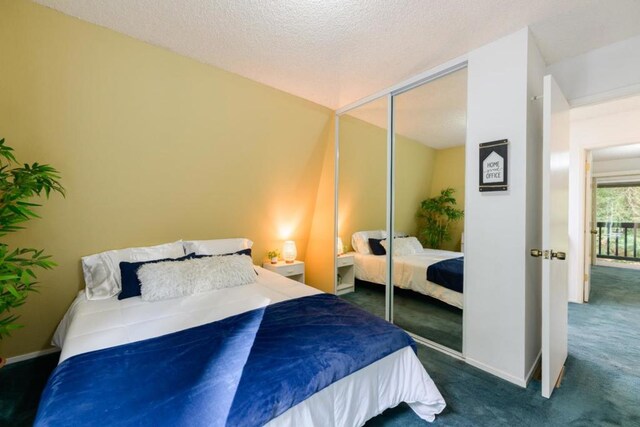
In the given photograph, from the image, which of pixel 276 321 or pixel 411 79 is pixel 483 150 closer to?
pixel 411 79

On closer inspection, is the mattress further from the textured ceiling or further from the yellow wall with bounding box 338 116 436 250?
the textured ceiling

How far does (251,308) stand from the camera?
1.89 meters

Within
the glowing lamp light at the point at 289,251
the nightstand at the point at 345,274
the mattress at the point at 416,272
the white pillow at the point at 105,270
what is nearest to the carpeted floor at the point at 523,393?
the mattress at the point at 416,272

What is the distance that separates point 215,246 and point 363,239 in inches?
63.4

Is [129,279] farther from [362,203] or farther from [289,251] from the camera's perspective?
[362,203]

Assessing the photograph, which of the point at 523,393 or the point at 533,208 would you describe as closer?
the point at 523,393

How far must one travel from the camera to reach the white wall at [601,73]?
6.68ft

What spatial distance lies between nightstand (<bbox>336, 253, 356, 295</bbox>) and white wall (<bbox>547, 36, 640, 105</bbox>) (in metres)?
2.54

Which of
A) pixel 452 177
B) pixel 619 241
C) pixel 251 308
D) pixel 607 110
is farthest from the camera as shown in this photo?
pixel 619 241

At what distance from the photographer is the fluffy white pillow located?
207 centimetres

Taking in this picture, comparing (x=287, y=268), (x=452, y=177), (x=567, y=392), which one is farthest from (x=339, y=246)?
(x=567, y=392)

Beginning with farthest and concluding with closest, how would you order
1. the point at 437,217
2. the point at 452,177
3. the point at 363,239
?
the point at 363,239 → the point at 437,217 → the point at 452,177

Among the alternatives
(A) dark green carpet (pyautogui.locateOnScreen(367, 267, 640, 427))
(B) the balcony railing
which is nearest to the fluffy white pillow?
(A) dark green carpet (pyautogui.locateOnScreen(367, 267, 640, 427))

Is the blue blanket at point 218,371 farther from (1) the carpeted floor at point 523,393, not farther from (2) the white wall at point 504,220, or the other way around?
(2) the white wall at point 504,220
